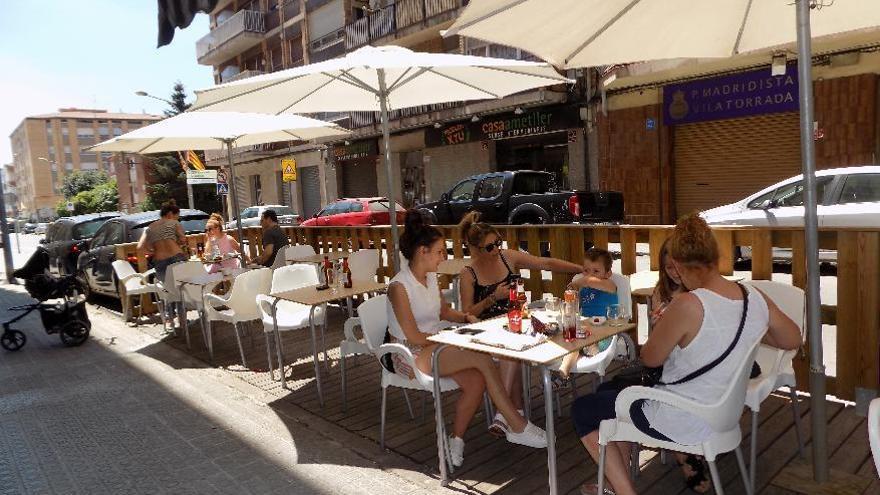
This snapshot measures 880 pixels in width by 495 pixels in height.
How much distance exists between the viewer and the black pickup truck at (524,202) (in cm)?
1188

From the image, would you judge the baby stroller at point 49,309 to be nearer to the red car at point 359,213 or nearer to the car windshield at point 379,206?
the red car at point 359,213

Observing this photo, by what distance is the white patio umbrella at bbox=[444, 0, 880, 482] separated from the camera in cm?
323

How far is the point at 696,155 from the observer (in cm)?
1619

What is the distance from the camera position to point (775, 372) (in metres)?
3.21

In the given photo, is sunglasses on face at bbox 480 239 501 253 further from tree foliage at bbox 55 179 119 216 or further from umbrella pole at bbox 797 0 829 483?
tree foliage at bbox 55 179 119 216

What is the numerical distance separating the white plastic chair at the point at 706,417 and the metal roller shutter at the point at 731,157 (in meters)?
13.7

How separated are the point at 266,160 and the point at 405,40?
1364cm

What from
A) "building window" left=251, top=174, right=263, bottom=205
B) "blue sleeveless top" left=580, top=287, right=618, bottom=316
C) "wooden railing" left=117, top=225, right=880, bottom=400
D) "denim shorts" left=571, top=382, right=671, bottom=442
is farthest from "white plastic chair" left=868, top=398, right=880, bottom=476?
"building window" left=251, top=174, right=263, bottom=205

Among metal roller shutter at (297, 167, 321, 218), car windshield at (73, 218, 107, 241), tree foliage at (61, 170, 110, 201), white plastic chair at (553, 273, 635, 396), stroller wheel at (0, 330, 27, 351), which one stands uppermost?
tree foliage at (61, 170, 110, 201)

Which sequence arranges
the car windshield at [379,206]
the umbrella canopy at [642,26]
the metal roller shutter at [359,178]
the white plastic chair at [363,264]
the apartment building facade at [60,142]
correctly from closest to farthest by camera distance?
the umbrella canopy at [642,26], the white plastic chair at [363,264], the car windshield at [379,206], the metal roller shutter at [359,178], the apartment building facade at [60,142]

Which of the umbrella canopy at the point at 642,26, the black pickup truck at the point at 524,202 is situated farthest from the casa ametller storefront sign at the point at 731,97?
the umbrella canopy at the point at 642,26

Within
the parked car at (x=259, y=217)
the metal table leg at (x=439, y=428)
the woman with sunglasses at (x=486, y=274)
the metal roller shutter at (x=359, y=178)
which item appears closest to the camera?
the metal table leg at (x=439, y=428)

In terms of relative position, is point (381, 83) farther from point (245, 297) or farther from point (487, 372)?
point (487, 372)

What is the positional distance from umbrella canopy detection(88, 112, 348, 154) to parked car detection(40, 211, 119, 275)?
188 inches
